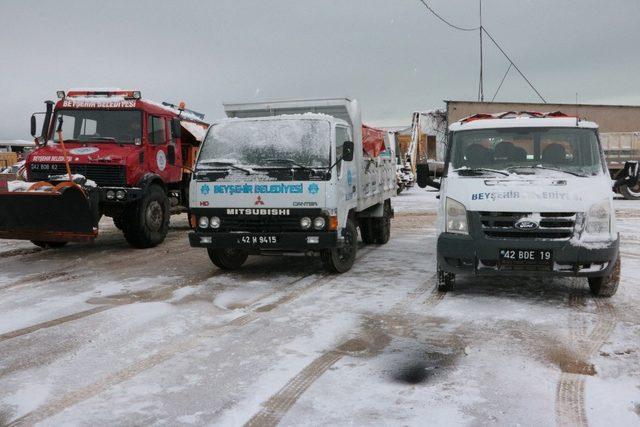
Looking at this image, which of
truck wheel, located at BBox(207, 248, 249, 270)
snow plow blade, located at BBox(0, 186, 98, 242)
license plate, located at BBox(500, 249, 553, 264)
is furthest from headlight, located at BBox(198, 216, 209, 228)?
license plate, located at BBox(500, 249, 553, 264)

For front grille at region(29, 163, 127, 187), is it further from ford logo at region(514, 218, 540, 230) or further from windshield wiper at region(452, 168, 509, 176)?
ford logo at region(514, 218, 540, 230)

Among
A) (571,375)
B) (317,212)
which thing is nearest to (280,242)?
(317,212)

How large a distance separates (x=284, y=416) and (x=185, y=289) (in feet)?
12.7

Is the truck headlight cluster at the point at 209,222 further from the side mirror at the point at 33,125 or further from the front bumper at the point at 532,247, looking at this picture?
the side mirror at the point at 33,125

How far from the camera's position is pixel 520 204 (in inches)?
235

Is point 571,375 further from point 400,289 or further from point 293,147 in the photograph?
point 293,147

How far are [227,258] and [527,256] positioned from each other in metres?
4.20

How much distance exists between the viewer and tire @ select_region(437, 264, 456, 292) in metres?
6.71

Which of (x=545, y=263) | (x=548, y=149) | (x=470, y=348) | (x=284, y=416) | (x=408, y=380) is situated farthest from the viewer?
(x=548, y=149)

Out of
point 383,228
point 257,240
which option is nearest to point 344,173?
point 257,240

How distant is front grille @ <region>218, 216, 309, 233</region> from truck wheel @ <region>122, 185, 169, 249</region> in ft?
11.3

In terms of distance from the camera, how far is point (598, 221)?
5.97 m

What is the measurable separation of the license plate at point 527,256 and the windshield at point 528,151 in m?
1.06

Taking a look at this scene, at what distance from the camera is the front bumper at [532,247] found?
5879 mm
